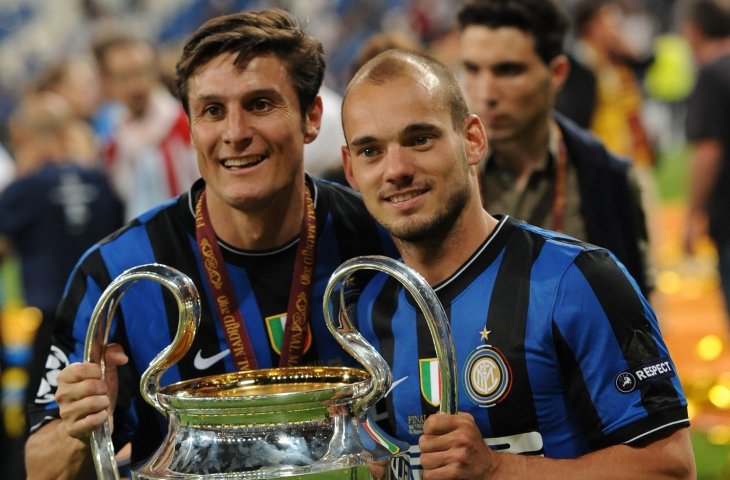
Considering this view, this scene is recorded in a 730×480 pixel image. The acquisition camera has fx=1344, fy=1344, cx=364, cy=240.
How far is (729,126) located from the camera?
691cm

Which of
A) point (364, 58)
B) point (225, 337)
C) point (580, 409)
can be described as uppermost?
point (364, 58)

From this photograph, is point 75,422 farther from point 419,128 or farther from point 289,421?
point 419,128

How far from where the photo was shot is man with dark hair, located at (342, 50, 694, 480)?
2436mm

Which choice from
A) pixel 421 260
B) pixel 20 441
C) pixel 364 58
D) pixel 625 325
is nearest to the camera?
pixel 625 325

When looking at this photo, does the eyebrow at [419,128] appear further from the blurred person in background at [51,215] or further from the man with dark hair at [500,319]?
the blurred person in background at [51,215]

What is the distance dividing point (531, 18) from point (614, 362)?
2115mm

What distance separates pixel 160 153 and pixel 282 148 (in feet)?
14.2

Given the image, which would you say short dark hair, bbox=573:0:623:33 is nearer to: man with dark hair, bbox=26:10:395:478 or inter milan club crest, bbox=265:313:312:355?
man with dark hair, bbox=26:10:395:478

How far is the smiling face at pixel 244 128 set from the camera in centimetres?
281

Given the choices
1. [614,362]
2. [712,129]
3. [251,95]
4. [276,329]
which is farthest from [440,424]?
[712,129]

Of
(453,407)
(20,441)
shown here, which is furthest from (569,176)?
(20,441)

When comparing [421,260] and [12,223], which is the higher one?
[12,223]

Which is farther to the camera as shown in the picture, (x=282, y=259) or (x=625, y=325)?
(x=282, y=259)

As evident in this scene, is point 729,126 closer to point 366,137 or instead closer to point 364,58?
point 364,58
